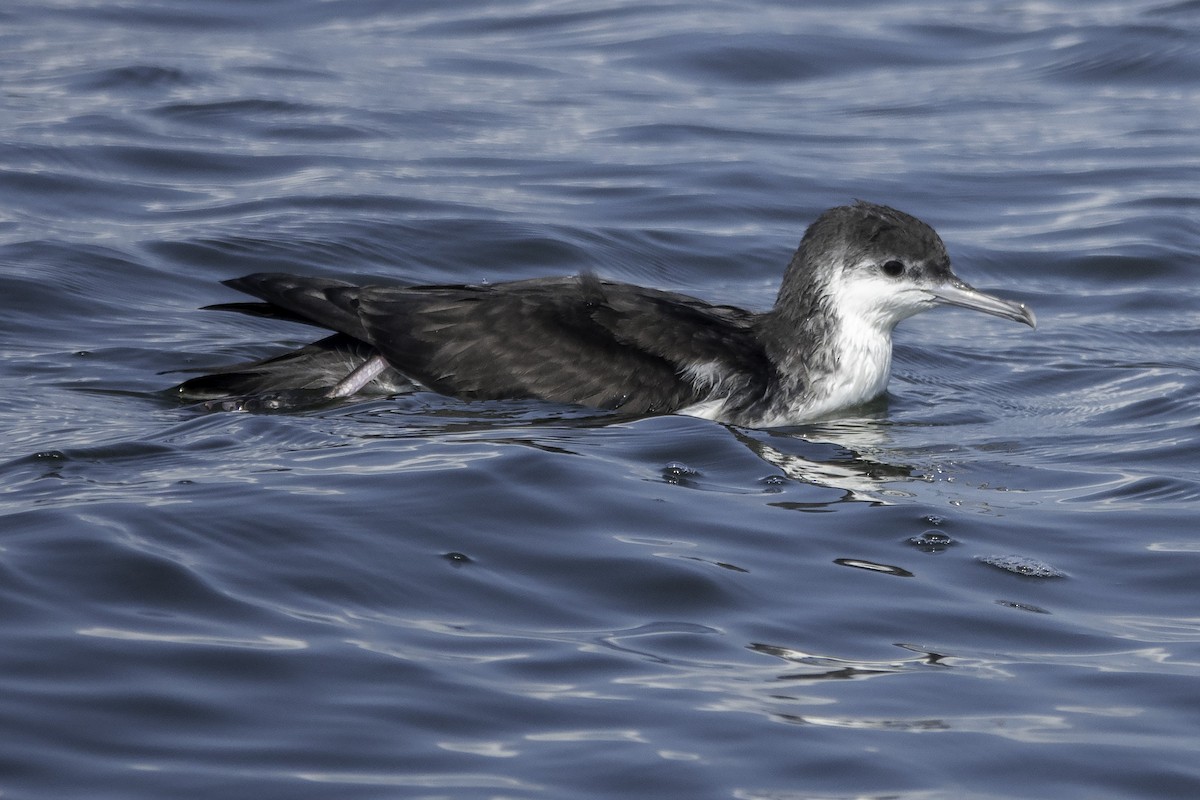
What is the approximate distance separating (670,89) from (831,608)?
31.3 ft

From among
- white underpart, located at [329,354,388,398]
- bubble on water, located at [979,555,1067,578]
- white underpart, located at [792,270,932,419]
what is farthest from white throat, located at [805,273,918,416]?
Answer: bubble on water, located at [979,555,1067,578]

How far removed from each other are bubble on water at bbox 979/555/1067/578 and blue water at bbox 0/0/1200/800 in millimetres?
18

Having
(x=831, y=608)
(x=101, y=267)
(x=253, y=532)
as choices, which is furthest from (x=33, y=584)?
(x=101, y=267)

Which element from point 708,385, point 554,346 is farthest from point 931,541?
point 554,346

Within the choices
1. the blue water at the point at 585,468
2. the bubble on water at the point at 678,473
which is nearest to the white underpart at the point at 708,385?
the blue water at the point at 585,468

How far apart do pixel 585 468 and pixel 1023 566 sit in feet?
5.50

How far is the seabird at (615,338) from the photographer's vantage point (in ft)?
26.0

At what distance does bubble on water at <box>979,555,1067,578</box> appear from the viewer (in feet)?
20.2

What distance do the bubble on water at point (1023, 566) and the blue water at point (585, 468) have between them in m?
0.02

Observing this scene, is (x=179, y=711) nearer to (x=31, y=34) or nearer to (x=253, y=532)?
(x=253, y=532)

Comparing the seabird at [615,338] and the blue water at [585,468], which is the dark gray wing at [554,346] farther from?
the blue water at [585,468]

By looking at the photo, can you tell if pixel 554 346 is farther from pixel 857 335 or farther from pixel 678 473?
pixel 857 335

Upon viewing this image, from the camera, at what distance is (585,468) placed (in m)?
6.92

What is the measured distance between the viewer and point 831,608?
18.8 ft
